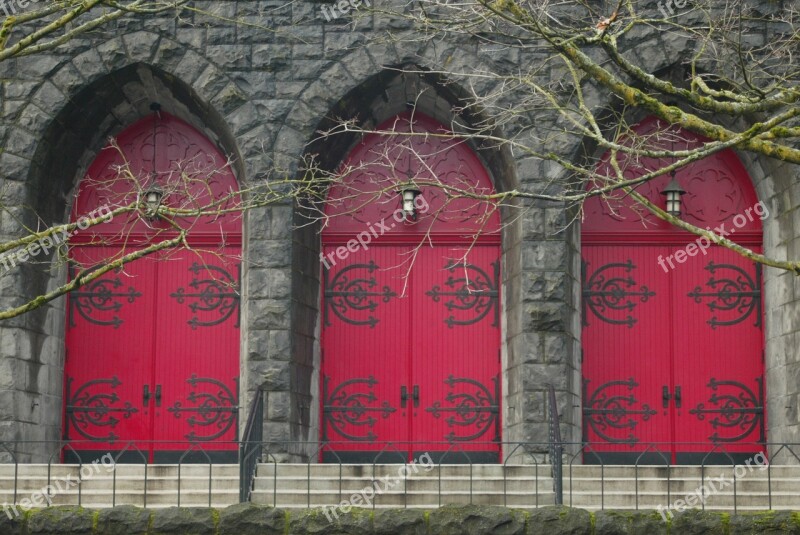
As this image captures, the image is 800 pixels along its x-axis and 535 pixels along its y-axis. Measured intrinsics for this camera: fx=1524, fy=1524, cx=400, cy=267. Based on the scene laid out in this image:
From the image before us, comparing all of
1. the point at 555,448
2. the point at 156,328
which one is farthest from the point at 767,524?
the point at 156,328

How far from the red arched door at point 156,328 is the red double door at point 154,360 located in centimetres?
1

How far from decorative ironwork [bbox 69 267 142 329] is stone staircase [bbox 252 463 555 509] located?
397 centimetres

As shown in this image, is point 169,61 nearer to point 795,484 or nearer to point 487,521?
point 487,521

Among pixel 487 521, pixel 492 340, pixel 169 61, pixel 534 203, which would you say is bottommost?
pixel 487 521

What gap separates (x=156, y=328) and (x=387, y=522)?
6082 mm

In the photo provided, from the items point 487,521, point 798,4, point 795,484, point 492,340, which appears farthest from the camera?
point 492,340

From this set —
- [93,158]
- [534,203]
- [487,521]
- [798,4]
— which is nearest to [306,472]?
[487,521]

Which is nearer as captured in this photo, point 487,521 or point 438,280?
point 487,521

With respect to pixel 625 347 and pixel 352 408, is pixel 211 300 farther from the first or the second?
pixel 625 347

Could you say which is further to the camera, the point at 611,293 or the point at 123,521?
the point at 611,293

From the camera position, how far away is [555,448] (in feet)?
48.5

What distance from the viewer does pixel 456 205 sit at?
739 inches

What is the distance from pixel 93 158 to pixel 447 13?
15.6ft

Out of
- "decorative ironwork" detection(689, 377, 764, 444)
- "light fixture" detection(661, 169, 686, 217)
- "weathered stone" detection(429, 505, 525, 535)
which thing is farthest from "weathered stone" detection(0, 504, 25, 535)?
"light fixture" detection(661, 169, 686, 217)
